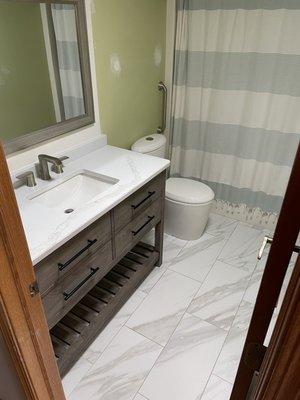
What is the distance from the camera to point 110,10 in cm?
180

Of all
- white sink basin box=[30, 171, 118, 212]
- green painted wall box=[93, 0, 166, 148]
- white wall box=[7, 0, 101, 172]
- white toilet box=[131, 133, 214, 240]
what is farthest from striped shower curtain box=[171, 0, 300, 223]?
white sink basin box=[30, 171, 118, 212]

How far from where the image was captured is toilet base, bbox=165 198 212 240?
2.31m

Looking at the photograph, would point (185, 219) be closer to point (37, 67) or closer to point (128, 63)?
point (128, 63)

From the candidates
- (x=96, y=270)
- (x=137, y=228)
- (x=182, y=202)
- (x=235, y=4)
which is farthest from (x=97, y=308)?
(x=235, y=4)

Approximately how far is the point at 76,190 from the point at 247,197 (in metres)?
1.57

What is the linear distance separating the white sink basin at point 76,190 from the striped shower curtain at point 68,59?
37 centimetres

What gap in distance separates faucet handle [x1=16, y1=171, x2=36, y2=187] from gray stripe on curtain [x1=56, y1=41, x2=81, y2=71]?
24.0 inches

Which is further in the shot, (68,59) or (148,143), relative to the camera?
(148,143)

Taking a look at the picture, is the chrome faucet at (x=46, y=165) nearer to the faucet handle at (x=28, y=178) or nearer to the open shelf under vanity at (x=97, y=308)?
the faucet handle at (x=28, y=178)

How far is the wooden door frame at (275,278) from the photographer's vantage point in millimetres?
524

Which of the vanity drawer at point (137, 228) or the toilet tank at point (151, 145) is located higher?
the toilet tank at point (151, 145)

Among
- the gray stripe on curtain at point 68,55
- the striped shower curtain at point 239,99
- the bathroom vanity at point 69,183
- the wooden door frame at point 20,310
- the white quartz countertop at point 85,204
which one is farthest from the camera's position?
the striped shower curtain at point 239,99

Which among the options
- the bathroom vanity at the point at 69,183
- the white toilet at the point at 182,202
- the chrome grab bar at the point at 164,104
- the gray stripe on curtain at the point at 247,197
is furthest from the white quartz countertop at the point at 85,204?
the gray stripe on curtain at the point at 247,197

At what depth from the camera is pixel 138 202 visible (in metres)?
1.67
